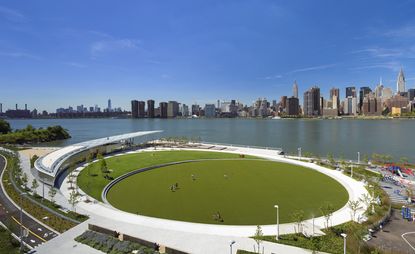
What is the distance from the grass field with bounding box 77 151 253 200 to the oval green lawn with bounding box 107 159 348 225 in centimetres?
156

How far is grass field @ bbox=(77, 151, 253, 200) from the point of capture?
23795mm

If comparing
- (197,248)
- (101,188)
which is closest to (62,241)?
(197,248)

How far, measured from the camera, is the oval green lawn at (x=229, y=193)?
18.2 metres

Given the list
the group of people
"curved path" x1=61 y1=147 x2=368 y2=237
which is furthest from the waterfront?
the group of people

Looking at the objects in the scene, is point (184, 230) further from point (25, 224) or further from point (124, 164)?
point (124, 164)

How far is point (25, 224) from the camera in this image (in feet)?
53.1

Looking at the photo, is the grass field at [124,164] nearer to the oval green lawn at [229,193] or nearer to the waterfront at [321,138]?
the oval green lawn at [229,193]

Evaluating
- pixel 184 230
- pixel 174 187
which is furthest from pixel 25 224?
pixel 174 187

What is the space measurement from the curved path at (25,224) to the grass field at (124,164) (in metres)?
5.02

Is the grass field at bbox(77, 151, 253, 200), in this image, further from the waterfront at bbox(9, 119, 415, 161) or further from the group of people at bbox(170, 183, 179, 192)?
the waterfront at bbox(9, 119, 415, 161)

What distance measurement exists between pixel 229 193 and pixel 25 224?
48.6 feet

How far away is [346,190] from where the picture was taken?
22438 millimetres

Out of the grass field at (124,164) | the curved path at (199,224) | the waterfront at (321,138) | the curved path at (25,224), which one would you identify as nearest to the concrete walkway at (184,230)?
the curved path at (199,224)

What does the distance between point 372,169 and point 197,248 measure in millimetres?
26608
